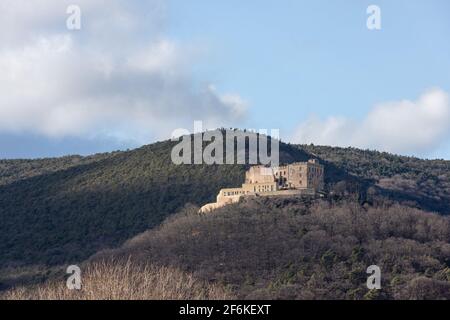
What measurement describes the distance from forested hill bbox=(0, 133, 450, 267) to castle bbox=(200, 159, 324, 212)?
3.10 meters

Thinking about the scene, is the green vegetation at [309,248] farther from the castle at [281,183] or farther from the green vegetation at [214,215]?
the castle at [281,183]

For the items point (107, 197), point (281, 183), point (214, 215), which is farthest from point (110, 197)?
point (214, 215)

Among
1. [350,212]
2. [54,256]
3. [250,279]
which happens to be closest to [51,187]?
[54,256]

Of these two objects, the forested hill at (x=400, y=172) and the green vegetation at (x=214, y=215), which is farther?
the forested hill at (x=400, y=172)

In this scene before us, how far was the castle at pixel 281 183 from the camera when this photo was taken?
330 feet

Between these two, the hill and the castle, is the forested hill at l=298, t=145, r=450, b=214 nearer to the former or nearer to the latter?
the hill

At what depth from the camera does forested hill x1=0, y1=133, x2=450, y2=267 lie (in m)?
119

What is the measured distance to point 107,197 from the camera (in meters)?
131

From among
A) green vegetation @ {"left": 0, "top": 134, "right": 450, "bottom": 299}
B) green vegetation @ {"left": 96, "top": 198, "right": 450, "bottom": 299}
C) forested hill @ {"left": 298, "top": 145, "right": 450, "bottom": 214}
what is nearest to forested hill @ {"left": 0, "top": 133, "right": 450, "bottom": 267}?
green vegetation @ {"left": 0, "top": 134, "right": 450, "bottom": 299}

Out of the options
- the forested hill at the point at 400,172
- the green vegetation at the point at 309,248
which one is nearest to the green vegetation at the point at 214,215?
the green vegetation at the point at 309,248

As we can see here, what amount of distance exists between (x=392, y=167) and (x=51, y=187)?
4351cm

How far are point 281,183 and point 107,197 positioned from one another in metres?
32.9

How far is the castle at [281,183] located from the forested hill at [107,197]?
310 cm
